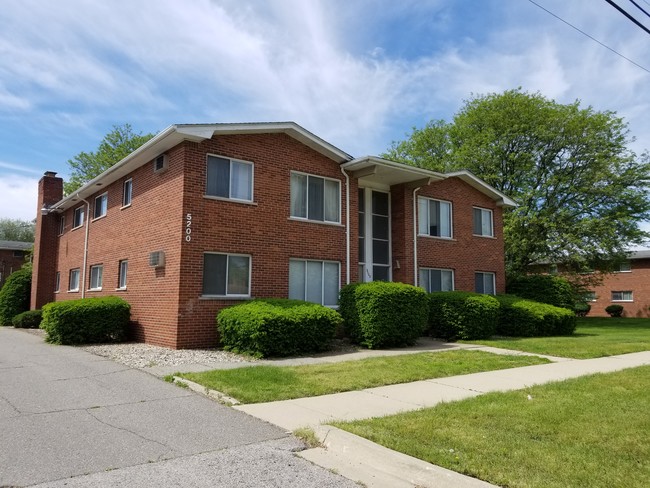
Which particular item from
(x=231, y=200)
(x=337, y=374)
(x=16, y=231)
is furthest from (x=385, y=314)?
(x=16, y=231)

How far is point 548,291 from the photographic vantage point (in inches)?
888

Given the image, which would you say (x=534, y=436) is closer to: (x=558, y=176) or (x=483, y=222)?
(x=483, y=222)

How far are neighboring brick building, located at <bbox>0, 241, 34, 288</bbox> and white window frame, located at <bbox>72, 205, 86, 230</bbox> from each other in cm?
2420

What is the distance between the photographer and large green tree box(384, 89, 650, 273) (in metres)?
27.7

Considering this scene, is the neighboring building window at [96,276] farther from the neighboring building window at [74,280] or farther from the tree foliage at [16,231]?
the tree foliage at [16,231]

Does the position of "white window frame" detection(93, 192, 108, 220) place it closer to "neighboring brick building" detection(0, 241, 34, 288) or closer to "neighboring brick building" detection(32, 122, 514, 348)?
"neighboring brick building" detection(32, 122, 514, 348)

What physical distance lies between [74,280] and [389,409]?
756 inches

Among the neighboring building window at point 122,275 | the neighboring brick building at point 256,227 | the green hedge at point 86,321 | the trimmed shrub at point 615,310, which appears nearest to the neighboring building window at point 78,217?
the neighboring brick building at point 256,227

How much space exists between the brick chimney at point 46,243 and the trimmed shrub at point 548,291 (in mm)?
21775

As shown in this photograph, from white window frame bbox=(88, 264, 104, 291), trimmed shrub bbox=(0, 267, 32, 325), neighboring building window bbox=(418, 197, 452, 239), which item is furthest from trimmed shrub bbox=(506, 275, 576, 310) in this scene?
trimmed shrub bbox=(0, 267, 32, 325)

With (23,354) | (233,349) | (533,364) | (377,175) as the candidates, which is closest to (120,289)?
(23,354)

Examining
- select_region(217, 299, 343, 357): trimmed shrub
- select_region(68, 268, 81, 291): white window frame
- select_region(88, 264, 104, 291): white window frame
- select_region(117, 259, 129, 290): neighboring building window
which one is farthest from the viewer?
select_region(68, 268, 81, 291): white window frame

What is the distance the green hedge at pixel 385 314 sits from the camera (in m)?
13.9

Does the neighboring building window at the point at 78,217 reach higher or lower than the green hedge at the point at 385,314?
higher
